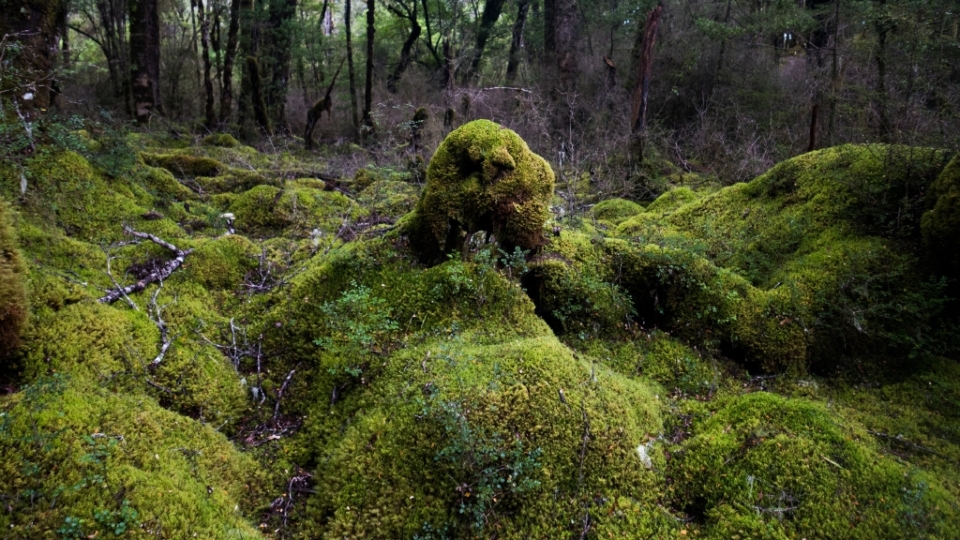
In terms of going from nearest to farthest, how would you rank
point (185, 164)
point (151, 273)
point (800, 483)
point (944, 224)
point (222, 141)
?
point (800, 483)
point (944, 224)
point (151, 273)
point (185, 164)
point (222, 141)

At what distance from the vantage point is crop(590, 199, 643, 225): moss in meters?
8.19

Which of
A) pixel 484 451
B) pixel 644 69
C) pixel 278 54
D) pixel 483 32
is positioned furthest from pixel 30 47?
pixel 483 32

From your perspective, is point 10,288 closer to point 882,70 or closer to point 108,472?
point 108,472

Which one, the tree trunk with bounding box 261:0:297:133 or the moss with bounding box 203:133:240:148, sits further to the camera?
the tree trunk with bounding box 261:0:297:133

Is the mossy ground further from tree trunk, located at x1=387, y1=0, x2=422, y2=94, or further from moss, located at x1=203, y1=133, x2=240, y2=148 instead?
tree trunk, located at x1=387, y1=0, x2=422, y2=94

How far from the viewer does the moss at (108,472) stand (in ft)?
6.56

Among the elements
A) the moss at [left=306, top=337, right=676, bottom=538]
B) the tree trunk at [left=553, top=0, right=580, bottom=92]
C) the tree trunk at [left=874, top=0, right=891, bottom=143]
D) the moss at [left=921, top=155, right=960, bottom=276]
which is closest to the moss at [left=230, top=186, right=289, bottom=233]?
the moss at [left=306, top=337, right=676, bottom=538]

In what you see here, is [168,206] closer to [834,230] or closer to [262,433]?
[262,433]

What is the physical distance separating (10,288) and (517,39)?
22242 mm

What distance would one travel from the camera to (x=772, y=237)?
208 inches

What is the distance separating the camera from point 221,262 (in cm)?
489

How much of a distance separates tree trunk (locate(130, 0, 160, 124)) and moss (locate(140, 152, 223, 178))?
494 cm

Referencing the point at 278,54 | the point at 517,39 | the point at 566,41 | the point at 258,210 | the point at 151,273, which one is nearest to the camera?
the point at 151,273

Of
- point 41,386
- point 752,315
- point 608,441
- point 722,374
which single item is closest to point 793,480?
point 608,441
